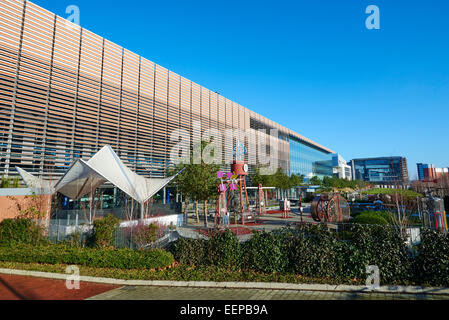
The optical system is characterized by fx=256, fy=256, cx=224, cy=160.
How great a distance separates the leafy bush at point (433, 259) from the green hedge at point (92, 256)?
27.4 feet

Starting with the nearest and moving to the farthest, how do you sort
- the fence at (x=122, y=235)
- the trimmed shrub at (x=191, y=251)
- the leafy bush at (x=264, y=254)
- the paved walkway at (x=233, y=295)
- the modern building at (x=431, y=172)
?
1. the paved walkway at (x=233, y=295)
2. the leafy bush at (x=264, y=254)
3. the trimmed shrub at (x=191, y=251)
4. the fence at (x=122, y=235)
5. the modern building at (x=431, y=172)

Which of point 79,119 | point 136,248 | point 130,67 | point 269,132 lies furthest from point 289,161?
point 136,248

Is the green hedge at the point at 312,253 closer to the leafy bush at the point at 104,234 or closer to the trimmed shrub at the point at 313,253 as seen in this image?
the trimmed shrub at the point at 313,253

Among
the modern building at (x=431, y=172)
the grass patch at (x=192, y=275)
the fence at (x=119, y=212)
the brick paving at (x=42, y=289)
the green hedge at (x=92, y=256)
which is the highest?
the modern building at (x=431, y=172)

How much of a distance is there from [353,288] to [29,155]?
2339 centimetres

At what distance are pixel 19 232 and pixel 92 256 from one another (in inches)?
225

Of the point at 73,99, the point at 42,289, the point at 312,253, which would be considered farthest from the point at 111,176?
the point at 73,99

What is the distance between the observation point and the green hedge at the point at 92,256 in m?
9.80

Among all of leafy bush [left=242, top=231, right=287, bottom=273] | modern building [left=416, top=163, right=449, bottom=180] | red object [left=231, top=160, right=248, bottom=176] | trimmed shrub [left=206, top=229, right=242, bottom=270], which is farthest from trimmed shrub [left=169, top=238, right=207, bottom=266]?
modern building [left=416, top=163, right=449, bottom=180]

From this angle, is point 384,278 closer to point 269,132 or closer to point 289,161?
point 269,132

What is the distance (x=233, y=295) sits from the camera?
739cm

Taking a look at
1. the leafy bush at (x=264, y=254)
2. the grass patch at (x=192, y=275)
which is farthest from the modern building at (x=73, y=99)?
the leafy bush at (x=264, y=254)

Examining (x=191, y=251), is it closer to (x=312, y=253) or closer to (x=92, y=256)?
(x=92, y=256)

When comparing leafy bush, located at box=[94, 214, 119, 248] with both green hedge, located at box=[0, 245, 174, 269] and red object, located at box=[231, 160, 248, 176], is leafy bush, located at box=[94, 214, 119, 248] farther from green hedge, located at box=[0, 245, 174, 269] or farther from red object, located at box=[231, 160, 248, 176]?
red object, located at box=[231, 160, 248, 176]
